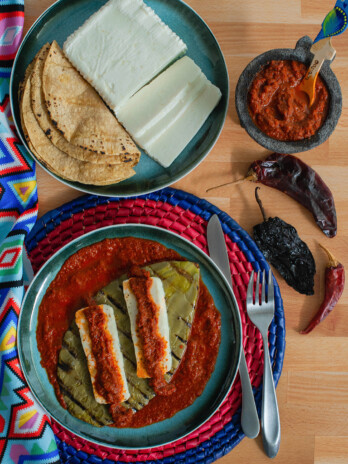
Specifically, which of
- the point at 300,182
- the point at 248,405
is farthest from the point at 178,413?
the point at 300,182

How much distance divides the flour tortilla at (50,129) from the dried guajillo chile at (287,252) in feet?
2.60

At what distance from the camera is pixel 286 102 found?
219 cm

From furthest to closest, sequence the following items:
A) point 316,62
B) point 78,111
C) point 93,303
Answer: point 93,303 → point 78,111 → point 316,62

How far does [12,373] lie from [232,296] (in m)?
1.17

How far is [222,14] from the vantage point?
2.41 metres

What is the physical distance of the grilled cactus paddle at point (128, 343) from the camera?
228 centimetres

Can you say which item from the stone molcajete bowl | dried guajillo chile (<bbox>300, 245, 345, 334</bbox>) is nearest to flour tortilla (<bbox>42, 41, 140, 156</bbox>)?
the stone molcajete bowl

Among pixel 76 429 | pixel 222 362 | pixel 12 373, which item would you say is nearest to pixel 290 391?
pixel 222 362

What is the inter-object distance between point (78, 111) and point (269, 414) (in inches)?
71.7

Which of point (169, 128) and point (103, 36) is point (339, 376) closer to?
point (169, 128)

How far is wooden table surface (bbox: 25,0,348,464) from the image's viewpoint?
7.97 feet

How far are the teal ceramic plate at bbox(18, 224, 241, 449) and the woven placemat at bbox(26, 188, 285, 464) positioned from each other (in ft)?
0.31

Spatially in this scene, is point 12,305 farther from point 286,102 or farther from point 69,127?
point 286,102

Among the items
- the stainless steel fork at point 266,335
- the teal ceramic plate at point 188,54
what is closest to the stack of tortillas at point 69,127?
the teal ceramic plate at point 188,54
